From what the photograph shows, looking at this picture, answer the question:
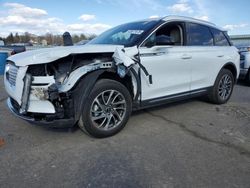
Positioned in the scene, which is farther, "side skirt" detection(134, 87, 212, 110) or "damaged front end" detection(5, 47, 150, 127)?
"side skirt" detection(134, 87, 212, 110)

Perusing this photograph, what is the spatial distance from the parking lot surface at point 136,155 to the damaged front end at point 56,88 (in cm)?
46

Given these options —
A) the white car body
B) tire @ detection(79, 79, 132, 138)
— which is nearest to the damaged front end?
tire @ detection(79, 79, 132, 138)

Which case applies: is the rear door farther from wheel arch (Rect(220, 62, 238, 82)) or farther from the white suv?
wheel arch (Rect(220, 62, 238, 82))

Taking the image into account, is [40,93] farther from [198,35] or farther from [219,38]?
[219,38]

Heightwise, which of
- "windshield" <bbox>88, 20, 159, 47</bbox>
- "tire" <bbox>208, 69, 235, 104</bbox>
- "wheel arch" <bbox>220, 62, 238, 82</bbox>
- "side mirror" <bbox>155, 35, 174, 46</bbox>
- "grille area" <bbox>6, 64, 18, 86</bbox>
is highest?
"windshield" <bbox>88, 20, 159, 47</bbox>

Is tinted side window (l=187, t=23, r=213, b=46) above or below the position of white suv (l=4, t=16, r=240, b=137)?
above

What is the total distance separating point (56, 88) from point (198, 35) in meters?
3.23

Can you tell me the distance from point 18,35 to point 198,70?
68.7m

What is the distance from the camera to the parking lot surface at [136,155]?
8.66 ft

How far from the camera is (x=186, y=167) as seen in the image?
289 centimetres

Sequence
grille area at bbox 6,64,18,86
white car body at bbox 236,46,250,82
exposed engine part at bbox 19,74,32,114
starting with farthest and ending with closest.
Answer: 1. white car body at bbox 236,46,250,82
2. grille area at bbox 6,64,18,86
3. exposed engine part at bbox 19,74,32,114

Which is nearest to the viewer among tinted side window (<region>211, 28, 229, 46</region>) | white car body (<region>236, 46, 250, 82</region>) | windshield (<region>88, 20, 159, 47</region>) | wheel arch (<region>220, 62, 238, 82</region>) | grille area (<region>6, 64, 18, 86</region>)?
grille area (<region>6, 64, 18, 86</region>)

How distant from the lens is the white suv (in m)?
3.20

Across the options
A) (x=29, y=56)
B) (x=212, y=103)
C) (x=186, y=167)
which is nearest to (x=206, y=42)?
(x=212, y=103)
